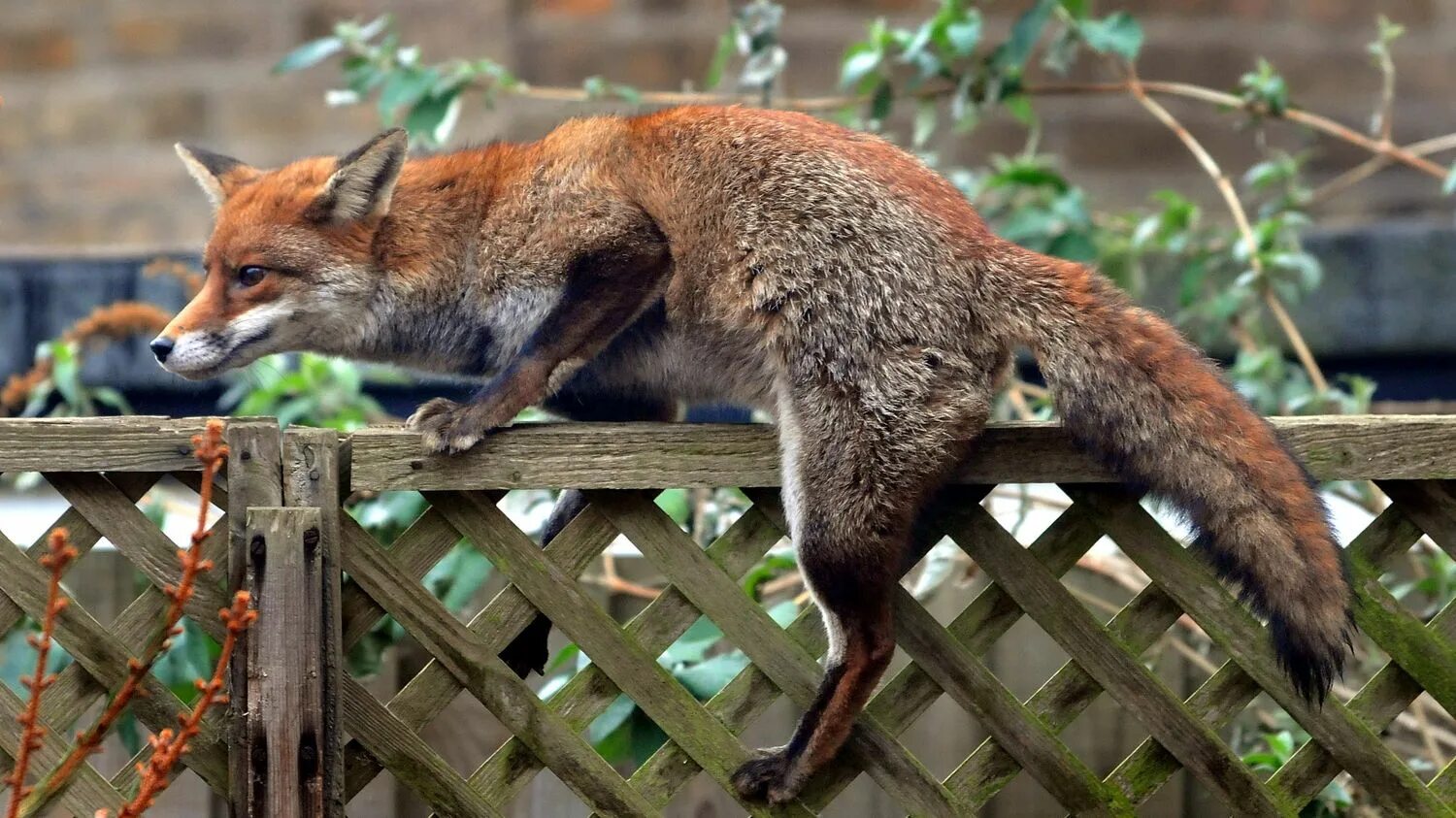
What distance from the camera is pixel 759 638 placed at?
9.70 feet

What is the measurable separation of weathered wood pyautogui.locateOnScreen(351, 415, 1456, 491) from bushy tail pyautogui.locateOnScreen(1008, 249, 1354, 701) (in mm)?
95

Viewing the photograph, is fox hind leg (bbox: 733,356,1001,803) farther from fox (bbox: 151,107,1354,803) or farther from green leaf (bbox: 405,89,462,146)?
green leaf (bbox: 405,89,462,146)

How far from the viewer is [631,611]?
458 cm

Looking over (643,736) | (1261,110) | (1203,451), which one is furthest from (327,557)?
(1261,110)

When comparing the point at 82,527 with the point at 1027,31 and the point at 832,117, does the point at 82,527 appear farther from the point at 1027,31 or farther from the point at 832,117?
the point at 832,117

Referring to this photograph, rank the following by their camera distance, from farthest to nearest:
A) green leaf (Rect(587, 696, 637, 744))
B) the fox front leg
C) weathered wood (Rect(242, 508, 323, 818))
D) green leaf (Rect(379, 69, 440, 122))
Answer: green leaf (Rect(379, 69, 440, 122))
green leaf (Rect(587, 696, 637, 744))
the fox front leg
weathered wood (Rect(242, 508, 323, 818))

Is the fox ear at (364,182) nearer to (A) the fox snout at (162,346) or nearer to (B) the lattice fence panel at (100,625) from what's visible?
(A) the fox snout at (162,346)

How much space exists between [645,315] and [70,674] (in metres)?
1.36

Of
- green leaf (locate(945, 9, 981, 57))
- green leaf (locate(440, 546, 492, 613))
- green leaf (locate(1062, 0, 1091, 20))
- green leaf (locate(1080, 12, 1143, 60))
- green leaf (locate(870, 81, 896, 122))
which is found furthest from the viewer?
green leaf (locate(870, 81, 896, 122))

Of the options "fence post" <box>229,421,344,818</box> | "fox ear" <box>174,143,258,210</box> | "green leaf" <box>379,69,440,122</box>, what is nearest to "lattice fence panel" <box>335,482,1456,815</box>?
"fence post" <box>229,421,344,818</box>

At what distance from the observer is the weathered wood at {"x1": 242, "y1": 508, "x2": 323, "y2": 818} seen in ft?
8.81

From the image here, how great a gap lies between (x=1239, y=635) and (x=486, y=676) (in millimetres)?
1477

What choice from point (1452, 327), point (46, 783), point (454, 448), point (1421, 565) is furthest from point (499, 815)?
point (1452, 327)

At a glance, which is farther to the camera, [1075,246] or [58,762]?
[1075,246]
